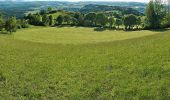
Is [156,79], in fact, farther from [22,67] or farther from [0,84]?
[22,67]

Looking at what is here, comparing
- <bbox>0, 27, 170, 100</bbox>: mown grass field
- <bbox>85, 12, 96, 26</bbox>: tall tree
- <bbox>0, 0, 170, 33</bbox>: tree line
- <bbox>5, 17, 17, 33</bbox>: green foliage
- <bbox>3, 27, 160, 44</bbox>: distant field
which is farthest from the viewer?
<bbox>85, 12, 96, 26</bbox>: tall tree

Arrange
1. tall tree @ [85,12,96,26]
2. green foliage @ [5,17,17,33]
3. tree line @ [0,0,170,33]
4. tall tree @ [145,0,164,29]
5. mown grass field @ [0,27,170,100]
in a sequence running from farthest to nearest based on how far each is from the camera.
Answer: tall tree @ [85,12,96,26]
tall tree @ [145,0,164,29]
tree line @ [0,0,170,33]
green foliage @ [5,17,17,33]
mown grass field @ [0,27,170,100]

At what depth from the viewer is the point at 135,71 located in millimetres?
25875

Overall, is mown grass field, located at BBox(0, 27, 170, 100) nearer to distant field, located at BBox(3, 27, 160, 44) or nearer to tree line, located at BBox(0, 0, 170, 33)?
distant field, located at BBox(3, 27, 160, 44)

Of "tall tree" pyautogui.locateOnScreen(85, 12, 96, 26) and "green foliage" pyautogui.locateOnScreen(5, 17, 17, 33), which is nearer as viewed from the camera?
"green foliage" pyautogui.locateOnScreen(5, 17, 17, 33)

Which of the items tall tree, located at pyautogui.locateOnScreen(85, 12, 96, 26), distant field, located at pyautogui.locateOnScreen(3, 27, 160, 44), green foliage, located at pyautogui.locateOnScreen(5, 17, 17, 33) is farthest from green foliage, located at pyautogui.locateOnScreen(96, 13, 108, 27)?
distant field, located at pyautogui.locateOnScreen(3, 27, 160, 44)

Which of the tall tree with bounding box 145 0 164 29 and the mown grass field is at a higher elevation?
the mown grass field

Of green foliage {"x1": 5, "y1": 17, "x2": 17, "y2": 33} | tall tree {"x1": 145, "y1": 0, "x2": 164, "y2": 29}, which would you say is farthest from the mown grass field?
tall tree {"x1": 145, "y1": 0, "x2": 164, "y2": 29}

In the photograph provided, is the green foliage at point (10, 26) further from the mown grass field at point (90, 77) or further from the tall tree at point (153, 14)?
the mown grass field at point (90, 77)

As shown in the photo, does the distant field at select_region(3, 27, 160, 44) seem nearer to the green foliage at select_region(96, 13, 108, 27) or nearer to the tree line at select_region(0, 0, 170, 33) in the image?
the tree line at select_region(0, 0, 170, 33)

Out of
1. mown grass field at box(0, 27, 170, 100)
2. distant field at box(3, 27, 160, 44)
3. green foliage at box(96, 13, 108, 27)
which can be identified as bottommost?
green foliage at box(96, 13, 108, 27)

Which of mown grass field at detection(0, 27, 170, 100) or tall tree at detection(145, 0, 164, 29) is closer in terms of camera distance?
mown grass field at detection(0, 27, 170, 100)

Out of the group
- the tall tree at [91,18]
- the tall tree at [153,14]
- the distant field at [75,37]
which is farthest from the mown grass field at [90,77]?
the tall tree at [91,18]

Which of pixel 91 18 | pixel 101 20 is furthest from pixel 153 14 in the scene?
pixel 91 18
